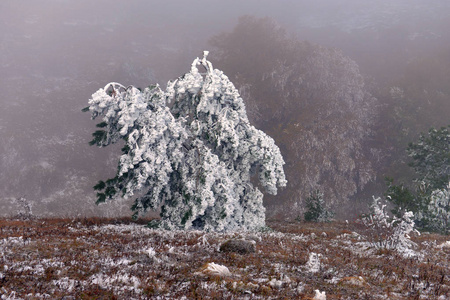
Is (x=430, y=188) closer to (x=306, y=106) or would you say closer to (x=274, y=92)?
(x=306, y=106)

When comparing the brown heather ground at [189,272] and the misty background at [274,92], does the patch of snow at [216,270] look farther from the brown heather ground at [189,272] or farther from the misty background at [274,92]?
the misty background at [274,92]

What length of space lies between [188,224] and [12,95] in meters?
54.7

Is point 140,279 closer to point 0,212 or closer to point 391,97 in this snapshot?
point 0,212

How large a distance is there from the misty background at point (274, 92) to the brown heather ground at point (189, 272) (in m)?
28.6

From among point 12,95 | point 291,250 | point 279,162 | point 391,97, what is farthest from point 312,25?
point 291,250

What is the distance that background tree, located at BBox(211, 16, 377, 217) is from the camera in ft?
127

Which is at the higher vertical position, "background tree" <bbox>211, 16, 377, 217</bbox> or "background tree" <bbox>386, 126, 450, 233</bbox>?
"background tree" <bbox>211, 16, 377, 217</bbox>

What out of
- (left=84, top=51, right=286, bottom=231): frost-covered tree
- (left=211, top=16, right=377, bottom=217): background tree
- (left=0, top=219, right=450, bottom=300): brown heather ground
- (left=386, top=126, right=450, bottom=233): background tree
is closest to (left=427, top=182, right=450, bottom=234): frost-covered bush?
(left=386, top=126, right=450, bottom=233): background tree

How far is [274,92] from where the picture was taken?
4816cm

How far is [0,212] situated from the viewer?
34.9 meters

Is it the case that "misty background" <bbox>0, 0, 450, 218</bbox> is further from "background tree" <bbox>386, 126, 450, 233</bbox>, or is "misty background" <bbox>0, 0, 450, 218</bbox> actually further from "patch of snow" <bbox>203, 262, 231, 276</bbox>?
"patch of snow" <bbox>203, 262, 231, 276</bbox>

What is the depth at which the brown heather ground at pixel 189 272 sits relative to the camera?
5078 millimetres

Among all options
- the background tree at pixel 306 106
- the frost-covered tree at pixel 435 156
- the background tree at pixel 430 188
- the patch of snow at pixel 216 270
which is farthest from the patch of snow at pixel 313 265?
the background tree at pixel 306 106

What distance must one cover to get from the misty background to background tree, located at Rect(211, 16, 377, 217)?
171 millimetres
